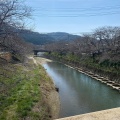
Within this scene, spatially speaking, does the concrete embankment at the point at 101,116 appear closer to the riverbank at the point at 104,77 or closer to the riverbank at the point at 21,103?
the riverbank at the point at 21,103

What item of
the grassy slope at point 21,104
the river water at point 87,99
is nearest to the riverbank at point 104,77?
the river water at point 87,99

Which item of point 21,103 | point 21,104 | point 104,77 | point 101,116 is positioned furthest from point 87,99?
point 104,77

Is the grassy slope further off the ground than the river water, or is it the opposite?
the grassy slope

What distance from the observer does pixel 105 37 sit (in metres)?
47.2

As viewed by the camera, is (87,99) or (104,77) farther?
(104,77)

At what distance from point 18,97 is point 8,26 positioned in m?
5.41

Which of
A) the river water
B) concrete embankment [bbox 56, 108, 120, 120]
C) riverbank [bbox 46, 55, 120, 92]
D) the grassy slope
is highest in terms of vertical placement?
the grassy slope

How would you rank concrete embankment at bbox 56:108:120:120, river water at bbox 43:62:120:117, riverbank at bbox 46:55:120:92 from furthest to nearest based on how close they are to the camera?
riverbank at bbox 46:55:120:92 < river water at bbox 43:62:120:117 < concrete embankment at bbox 56:108:120:120

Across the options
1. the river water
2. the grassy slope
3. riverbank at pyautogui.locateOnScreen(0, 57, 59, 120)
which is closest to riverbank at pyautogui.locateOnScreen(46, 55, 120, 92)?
the river water

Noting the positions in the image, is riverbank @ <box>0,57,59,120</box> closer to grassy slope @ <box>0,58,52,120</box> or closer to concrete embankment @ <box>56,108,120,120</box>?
grassy slope @ <box>0,58,52,120</box>

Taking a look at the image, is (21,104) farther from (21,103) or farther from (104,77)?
(104,77)

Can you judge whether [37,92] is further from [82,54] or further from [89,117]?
[82,54]

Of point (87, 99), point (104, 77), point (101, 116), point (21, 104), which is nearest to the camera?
point (101, 116)

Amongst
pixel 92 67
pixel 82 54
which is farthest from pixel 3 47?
pixel 82 54
